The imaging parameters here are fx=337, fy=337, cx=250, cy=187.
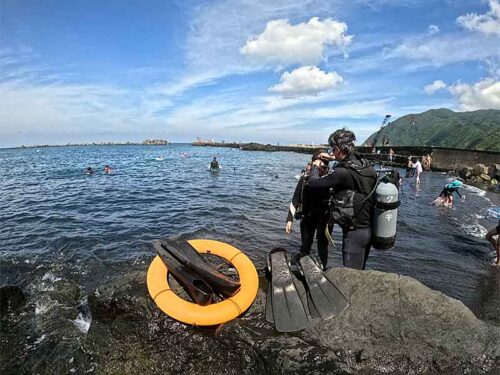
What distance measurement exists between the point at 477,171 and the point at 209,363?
3006cm

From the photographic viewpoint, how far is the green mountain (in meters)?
55.9

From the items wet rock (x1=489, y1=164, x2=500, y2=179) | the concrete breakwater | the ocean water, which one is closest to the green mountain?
the concrete breakwater

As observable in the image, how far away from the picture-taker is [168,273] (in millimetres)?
4363

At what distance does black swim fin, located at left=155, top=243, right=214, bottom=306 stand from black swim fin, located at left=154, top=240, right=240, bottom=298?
5 centimetres

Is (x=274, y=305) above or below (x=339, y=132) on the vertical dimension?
below

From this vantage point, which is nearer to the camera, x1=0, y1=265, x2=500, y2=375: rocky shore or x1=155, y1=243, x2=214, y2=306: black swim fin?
x1=0, y1=265, x2=500, y2=375: rocky shore

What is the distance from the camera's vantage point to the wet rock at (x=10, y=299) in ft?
17.3

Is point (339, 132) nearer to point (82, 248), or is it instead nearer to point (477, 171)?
point (82, 248)

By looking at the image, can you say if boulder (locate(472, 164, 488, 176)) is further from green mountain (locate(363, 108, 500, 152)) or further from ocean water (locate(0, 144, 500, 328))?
green mountain (locate(363, 108, 500, 152))

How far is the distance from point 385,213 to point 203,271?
2352 millimetres

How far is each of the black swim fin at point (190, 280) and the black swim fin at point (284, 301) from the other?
74 cm

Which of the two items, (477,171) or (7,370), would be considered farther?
(477,171)

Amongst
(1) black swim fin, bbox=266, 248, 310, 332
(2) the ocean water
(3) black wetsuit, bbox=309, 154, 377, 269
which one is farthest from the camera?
(2) the ocean water

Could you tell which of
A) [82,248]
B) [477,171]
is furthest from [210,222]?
[477,171]
